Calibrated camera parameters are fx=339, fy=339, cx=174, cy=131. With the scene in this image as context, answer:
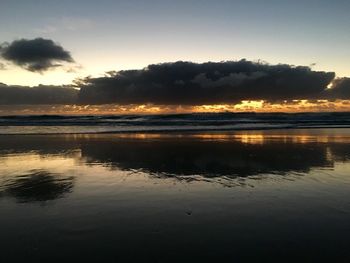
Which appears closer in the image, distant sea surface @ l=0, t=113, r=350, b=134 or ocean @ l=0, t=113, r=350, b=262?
ocean @ l=0, t=113, r=350, b=262

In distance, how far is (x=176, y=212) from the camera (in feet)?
23.6

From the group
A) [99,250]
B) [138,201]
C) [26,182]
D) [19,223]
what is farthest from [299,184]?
[26,182]

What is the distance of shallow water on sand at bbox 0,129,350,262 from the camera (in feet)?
17.3

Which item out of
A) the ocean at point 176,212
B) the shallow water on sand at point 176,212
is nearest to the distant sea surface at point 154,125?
the shallow water on sand at point 176,212

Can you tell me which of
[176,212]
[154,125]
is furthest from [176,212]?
[154,125]

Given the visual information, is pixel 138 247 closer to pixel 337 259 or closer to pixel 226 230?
pixel 226 230

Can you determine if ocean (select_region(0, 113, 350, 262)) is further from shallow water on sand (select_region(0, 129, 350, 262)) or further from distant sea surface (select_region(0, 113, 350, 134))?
distant sea surface (select_region(0, 113, 350, 134))

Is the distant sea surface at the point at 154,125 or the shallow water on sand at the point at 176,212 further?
the distant sea surface at the point at 154,125

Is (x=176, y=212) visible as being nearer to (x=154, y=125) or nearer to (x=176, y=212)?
(x=176, y=212)

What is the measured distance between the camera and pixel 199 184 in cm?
988

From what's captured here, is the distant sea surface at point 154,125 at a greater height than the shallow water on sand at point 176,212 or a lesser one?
lesser

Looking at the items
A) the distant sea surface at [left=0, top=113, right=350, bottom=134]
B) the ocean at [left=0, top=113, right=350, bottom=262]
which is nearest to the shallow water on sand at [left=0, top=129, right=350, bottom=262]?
the ocean at [left=0, top=113, right=350, bottom=262]

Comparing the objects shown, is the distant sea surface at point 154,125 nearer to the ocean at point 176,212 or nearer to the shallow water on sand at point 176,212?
the shallow water on sand at point 176,212

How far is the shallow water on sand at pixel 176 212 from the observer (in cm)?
526
